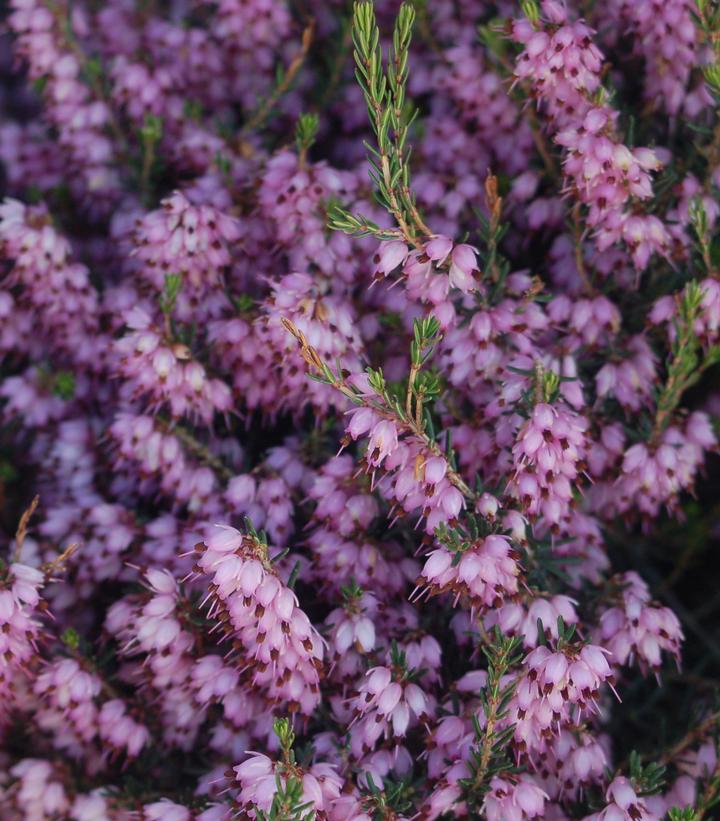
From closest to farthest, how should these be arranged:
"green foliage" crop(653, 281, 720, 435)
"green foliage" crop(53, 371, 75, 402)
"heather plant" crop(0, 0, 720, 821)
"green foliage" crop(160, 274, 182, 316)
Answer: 1. "heather plant" crop(0, 0, 720, 821)
2. "green foliage" crop(653, 281, 720, 435)
3. "green foliage" crop(160, 274, 182, 316)
4. "green foliage" crop(53, 371, 75, 402)

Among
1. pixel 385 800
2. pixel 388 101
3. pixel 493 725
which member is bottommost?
pixel 385 800

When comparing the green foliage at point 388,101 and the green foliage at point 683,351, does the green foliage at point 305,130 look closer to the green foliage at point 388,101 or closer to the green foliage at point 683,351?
the green foliage at point 388,101

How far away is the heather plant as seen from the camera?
2.17 m

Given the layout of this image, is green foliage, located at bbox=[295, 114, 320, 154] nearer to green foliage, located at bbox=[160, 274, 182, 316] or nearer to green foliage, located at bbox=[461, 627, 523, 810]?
green foliage, located at bbox=[160, 274, 182, 316]

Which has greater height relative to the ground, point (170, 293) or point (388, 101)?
point (388, 101)

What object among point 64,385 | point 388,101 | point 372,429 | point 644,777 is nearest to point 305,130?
point 388,101

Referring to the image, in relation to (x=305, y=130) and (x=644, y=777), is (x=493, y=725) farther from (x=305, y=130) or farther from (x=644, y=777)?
(x=305, y=130)

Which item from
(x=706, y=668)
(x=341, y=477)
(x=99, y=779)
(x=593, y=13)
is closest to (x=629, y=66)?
(x=593, y=13)

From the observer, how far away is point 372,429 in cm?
210

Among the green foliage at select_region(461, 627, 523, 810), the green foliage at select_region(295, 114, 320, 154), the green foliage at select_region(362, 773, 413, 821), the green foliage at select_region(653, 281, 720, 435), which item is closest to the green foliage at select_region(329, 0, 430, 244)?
the green foliage at select_region(295, 114, 320, 154)

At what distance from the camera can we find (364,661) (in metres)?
2.38

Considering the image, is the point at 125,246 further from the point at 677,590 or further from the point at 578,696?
the point at 677,590

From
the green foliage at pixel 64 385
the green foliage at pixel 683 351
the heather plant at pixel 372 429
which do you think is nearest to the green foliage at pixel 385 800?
the heather plant at pixel 372 429

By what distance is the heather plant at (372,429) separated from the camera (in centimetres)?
217
